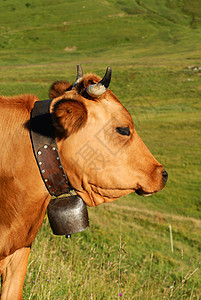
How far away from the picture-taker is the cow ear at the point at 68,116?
9.44 ft

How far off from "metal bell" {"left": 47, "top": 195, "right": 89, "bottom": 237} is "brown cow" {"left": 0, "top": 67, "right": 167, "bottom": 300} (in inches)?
3.7

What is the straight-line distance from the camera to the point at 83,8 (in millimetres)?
112188

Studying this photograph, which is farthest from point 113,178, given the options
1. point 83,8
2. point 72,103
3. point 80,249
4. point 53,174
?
point 83,8

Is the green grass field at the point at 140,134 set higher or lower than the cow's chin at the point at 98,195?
lower

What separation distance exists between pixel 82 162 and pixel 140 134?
19.1 meters

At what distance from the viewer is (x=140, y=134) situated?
72.1ft

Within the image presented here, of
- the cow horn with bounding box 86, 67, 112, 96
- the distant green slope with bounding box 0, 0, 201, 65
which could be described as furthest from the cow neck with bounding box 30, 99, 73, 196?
the distant green slope with bounding box 0, 0, 201, 65

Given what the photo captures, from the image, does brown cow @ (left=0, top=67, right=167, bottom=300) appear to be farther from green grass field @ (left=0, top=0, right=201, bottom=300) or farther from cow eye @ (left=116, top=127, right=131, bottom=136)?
green grass field @ (left=0, top=0, right=201, bottom=300)

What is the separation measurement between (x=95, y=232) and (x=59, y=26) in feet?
336

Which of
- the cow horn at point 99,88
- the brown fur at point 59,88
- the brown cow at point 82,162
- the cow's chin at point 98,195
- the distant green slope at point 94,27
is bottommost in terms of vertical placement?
the distant green slope at point 94,27

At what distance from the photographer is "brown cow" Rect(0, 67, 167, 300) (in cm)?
307

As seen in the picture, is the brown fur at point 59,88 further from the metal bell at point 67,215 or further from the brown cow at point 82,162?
the metal bell at point 67,215

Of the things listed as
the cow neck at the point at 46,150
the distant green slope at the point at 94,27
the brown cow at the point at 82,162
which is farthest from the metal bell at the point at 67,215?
the distant green slope at the point at 94,27

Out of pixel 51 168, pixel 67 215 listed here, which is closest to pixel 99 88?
pixel 51 168
